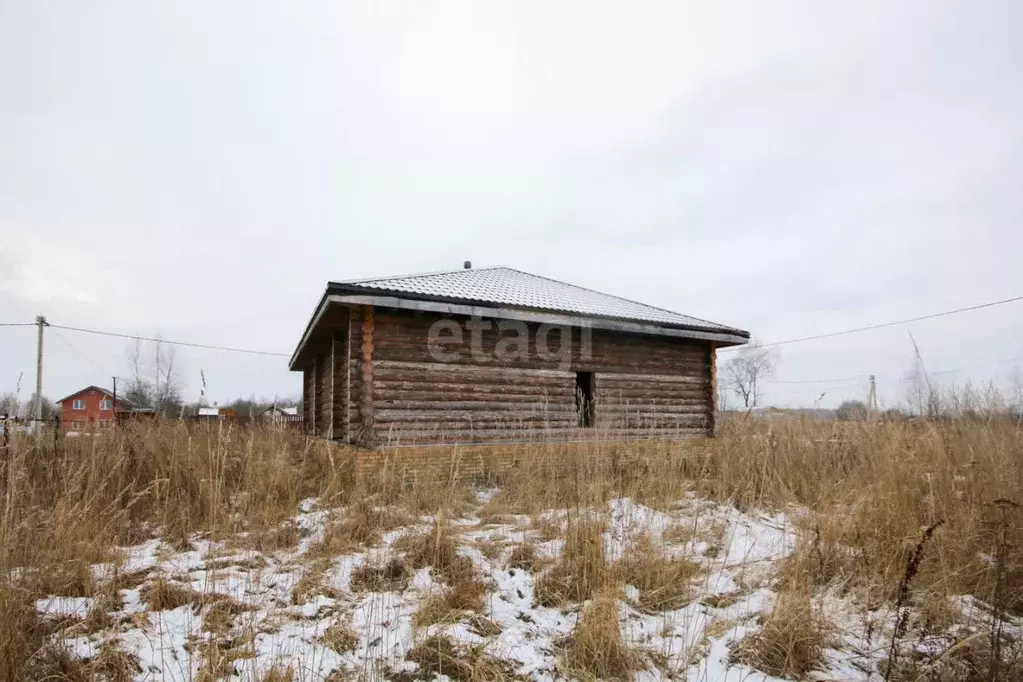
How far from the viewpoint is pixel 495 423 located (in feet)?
32.1

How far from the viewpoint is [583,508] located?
4684mm

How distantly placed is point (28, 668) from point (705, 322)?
12.4 metres

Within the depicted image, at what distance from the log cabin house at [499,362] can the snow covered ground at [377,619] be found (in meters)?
3.22

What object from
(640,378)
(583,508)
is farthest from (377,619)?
(640,378)

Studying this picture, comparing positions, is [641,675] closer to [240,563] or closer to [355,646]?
[355,646]

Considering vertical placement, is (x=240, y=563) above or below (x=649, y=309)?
below

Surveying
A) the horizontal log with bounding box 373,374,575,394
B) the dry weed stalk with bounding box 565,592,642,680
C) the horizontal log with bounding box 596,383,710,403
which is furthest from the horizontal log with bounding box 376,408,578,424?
the dry weed stalk with bounding box 565,592,642,680

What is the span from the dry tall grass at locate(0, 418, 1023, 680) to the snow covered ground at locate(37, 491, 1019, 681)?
7.8 inches

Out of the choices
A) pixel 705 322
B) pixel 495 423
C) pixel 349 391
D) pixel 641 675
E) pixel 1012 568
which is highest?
pixel 705 322

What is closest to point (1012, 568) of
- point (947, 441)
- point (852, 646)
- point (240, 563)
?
point (852, 646)

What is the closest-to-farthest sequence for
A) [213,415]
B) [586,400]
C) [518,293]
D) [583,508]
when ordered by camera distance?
[583,508], [518,293], [586,400], [213,415]

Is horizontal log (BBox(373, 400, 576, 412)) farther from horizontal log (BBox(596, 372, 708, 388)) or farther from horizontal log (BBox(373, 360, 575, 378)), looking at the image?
horizontal log (BBox(596, 372, 708, 388))

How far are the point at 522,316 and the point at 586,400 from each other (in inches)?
108

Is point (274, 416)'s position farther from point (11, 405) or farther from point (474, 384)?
point (11, 405)
